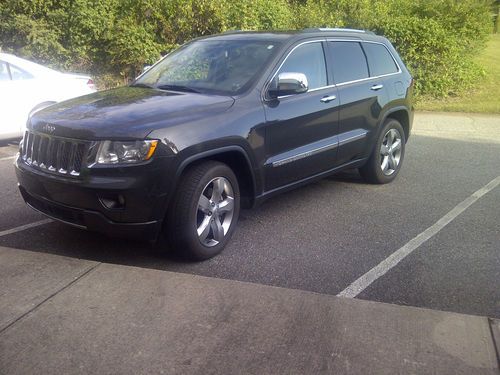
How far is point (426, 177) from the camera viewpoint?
7.45 meters

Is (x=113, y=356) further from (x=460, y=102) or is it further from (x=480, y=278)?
(x=460, y=102)

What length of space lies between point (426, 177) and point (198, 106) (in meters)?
4.03

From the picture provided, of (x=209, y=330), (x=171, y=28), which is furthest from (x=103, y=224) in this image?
(x=171, y=28)

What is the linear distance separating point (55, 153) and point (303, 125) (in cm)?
220

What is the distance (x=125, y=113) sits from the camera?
4305mm

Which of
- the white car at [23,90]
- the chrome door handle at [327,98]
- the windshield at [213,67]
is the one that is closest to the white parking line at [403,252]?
the chrome door handle at [327,98]

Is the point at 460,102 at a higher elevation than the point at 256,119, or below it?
below

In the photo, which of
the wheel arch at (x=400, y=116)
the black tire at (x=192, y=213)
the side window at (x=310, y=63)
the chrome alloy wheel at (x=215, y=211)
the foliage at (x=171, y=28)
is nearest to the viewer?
the black tire at (x=192, y=213)

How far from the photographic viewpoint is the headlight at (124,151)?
399 centimetres

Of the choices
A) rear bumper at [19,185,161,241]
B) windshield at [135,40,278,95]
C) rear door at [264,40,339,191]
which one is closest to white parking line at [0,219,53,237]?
rear bumper at [19,185,161,241]

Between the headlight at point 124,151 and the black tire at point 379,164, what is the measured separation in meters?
3.35

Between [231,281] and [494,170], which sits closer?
[231,281]

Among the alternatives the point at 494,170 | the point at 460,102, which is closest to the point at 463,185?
the point at 494,170

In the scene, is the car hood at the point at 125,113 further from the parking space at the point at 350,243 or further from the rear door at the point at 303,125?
the parking space at the point at 350,243
